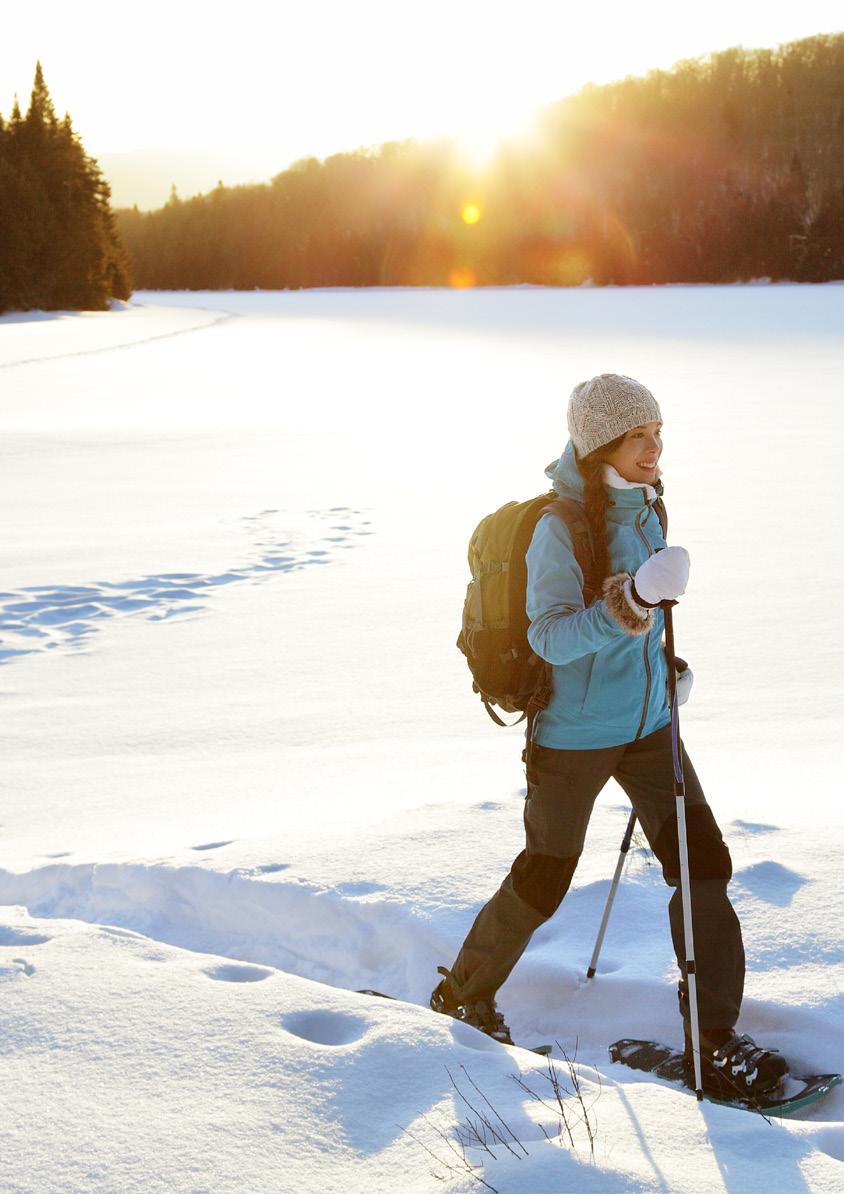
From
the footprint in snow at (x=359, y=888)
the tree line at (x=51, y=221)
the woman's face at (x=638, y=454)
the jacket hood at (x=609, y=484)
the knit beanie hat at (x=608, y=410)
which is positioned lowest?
the footprint in snow at (x=359, y=888)

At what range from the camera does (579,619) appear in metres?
2.55

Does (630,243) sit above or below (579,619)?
above

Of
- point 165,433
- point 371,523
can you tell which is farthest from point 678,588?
point 165,433

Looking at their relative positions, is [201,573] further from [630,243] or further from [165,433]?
[630,243]

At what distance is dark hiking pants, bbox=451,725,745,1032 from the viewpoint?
2820 mm

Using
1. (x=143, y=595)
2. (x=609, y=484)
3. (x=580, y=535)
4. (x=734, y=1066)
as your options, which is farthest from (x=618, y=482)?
(x=143, y=595)

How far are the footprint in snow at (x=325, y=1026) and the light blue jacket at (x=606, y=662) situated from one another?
2.56 ft

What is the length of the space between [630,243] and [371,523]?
362ft

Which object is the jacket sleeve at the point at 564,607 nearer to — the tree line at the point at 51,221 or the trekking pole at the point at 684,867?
the trekking pole at the point at 684,867

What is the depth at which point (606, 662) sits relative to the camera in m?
2.77

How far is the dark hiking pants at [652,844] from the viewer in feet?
9.25

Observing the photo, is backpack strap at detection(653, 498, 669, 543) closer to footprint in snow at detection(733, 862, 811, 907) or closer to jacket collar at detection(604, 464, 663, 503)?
jacket collar at detection(604, 464, 663, 503)

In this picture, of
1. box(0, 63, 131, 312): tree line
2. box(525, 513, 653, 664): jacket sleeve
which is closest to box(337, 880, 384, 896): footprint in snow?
box(525, 513, 653, 664): jacket sleeve

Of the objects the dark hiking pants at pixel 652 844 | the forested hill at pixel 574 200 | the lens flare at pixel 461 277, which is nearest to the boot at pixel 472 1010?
the dark hiking pants at pixel 652 844
